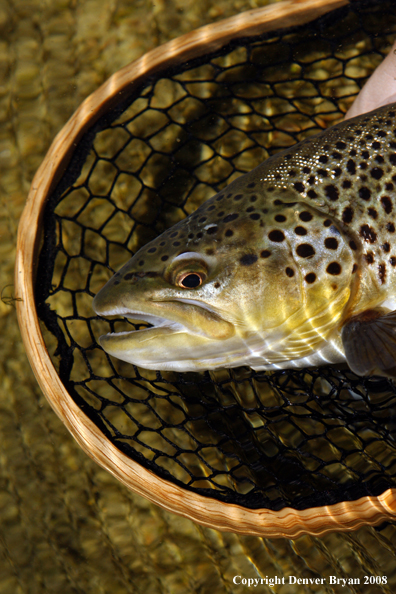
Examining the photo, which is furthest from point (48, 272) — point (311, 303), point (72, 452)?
point (72, 452)

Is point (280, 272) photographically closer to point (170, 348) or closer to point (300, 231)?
point (300, 231)

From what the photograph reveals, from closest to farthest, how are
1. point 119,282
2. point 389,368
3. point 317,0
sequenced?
1. point 389,368
2. point 119,282
3. point 317,0

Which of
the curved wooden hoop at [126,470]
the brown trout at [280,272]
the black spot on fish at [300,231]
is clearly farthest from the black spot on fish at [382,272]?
the curved wooden hoop at [126,470]

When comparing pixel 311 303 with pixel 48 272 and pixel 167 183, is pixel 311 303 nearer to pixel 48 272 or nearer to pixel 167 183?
pixel 48 272

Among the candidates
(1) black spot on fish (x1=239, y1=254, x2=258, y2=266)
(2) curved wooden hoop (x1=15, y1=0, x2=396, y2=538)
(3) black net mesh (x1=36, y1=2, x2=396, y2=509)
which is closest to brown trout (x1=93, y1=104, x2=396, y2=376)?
(1) black spot on fish (x1=239, y1=254, x2=258, y2=266)

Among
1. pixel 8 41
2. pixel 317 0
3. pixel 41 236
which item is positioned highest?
pixel 8 41

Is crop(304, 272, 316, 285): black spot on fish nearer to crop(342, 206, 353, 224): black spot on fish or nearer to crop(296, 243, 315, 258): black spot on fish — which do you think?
crop(296, 243, 315, 258): black spot on fish

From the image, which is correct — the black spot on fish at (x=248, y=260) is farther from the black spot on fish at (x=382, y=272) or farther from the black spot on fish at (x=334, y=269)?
the black spot on fish at (x=382, y=272)

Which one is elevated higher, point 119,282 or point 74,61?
point 74,61
